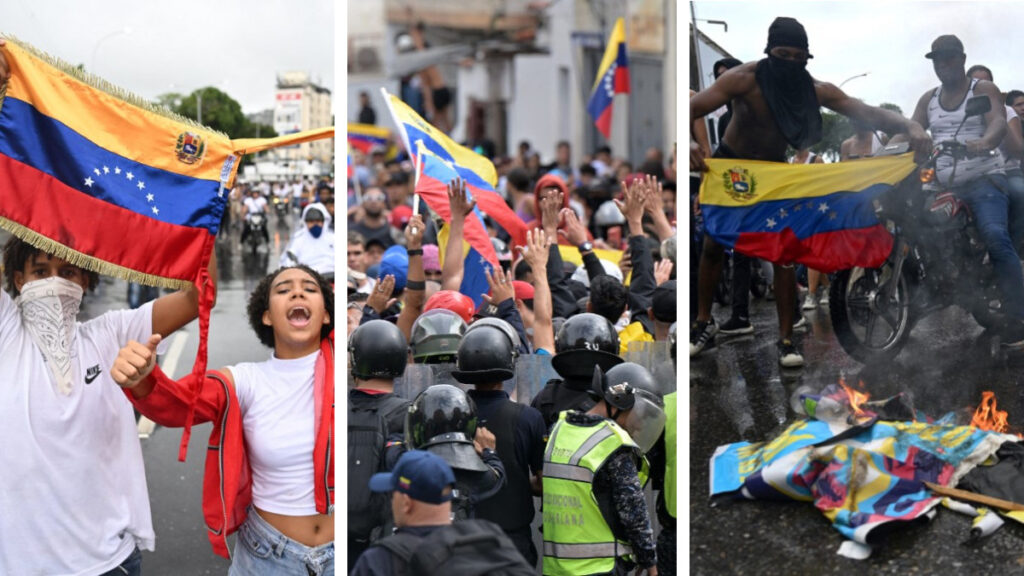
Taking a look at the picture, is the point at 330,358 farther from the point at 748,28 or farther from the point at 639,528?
the point at 748,28

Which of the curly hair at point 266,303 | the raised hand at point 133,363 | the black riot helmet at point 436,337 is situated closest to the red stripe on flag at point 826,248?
the black riot helmet at point 436,337

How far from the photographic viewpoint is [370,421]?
14.4ft

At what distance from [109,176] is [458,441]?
1611mm

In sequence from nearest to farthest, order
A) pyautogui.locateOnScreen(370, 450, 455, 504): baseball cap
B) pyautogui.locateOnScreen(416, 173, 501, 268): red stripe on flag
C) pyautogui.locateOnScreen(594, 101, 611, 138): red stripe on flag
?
1. pyautogui.locateOnScreen(370, 450, 455, 504): baseball cap
2. pyautogui.locateOnScreen(416, 173, 501, 268): red stripe on flag
3. pyautogui.locateOnScreen(594, 101, 611, 138): red stripe on flag

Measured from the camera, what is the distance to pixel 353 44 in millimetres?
34469

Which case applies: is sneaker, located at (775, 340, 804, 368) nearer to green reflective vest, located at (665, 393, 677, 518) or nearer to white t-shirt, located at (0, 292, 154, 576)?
green reflective vest, located at (665, 393, 677, 518)

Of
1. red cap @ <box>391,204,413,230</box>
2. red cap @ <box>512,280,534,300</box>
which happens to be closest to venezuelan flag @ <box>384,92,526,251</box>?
red cap @ <box>512,280,534,300</box>

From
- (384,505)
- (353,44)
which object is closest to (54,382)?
(384,505)

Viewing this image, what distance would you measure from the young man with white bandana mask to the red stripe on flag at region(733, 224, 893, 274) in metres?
2.45

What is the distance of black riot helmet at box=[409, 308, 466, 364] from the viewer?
509cm

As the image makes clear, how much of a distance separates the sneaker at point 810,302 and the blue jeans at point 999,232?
682mm

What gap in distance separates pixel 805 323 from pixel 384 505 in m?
1.89

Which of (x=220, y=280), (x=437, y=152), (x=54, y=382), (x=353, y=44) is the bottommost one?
(x=54, y=382)

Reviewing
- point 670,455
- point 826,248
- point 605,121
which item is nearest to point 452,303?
point 670,455
